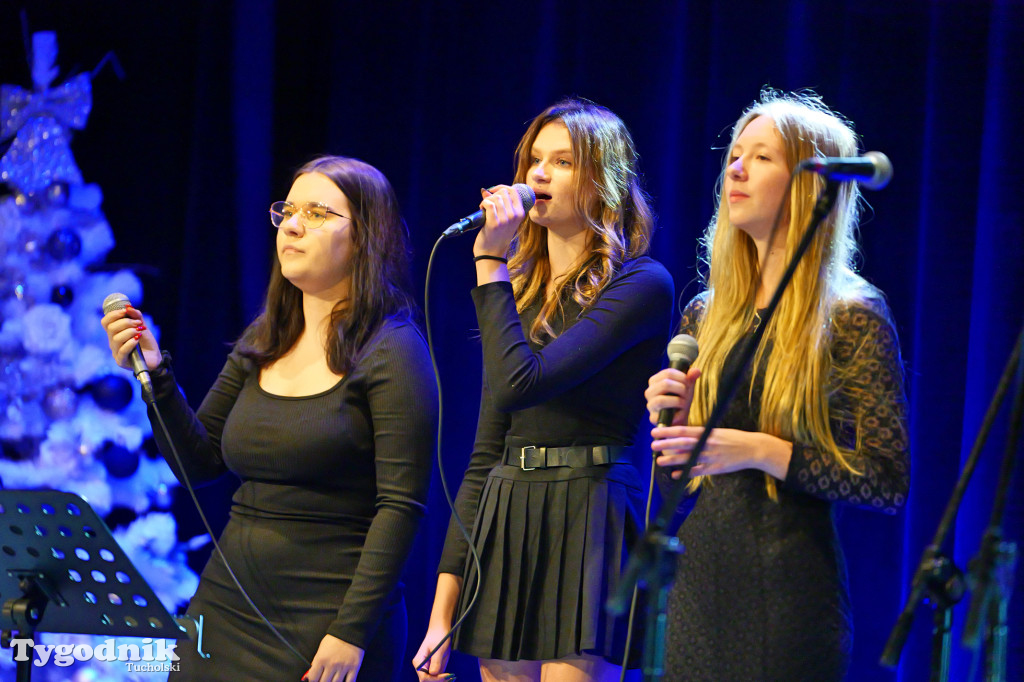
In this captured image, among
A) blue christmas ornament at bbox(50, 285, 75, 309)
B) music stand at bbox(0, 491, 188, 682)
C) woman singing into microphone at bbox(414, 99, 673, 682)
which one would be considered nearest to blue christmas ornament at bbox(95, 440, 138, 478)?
blue christmas ornament at bbox(50, 285, 75, 309)

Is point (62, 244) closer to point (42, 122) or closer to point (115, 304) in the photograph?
point (42, 122)

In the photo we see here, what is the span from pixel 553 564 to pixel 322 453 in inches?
20.4

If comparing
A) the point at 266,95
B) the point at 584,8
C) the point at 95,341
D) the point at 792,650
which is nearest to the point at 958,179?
the point at 584,8

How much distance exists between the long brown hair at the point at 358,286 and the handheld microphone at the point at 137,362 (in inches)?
10.0

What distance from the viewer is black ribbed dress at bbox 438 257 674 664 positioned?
185 cm

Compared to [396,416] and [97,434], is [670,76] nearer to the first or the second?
[396,416]

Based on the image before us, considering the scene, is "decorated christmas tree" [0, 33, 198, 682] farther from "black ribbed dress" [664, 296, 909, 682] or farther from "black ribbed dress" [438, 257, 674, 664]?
"black ribbed dress" [664, 296, 909, 682]

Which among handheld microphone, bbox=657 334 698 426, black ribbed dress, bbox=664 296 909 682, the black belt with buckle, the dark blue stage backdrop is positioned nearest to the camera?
handheld microphone, bbox=657 334 698 426

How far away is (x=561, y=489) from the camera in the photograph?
6.26 feet

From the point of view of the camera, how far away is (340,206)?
224 centimetres

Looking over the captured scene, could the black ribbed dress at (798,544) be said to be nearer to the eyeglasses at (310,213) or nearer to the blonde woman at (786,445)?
the blonde woman at (786,445)

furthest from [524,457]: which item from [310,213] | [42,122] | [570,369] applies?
[42,122]

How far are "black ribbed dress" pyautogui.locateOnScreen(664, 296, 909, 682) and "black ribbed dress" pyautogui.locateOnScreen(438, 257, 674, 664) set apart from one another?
0.19 meters

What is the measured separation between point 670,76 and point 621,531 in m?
1.50
